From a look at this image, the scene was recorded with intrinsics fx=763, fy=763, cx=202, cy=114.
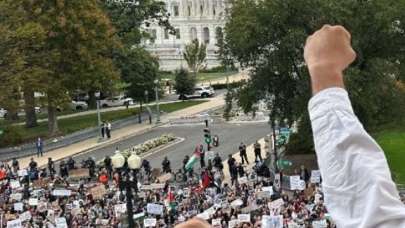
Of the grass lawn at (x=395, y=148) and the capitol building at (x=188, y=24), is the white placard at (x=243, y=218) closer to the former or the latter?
the grass lawn at (x=395, y=148)

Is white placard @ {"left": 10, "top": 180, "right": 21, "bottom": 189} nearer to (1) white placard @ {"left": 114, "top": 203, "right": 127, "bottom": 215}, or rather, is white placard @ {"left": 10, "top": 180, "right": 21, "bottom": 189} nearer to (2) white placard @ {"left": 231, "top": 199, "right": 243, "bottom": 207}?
(1) white placard @ {"left": 114, "top": 203, "right": 127, "bottom": 215}

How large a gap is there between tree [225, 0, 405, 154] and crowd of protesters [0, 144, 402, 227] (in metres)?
3.68

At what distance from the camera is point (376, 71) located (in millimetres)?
30969

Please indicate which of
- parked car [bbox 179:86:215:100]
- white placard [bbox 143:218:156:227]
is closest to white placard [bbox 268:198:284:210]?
white placard [bbox 143:218:156:227]

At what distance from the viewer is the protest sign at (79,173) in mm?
36125

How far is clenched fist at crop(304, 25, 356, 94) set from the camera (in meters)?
2.03

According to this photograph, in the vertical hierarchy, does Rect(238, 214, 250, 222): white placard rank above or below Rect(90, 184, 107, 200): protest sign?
A: above

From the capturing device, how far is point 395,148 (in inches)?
1496

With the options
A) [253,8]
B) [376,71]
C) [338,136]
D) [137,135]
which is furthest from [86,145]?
[338,136]

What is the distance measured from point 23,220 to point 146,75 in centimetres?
3738

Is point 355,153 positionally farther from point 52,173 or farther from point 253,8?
point 52,173

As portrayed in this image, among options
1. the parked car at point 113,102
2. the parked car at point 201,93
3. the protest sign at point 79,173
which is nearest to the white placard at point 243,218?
the protest sign at point 79,173

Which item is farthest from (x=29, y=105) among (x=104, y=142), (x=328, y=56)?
(x=328, y=56)

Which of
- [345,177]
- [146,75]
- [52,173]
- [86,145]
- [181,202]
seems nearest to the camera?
[345,177]
